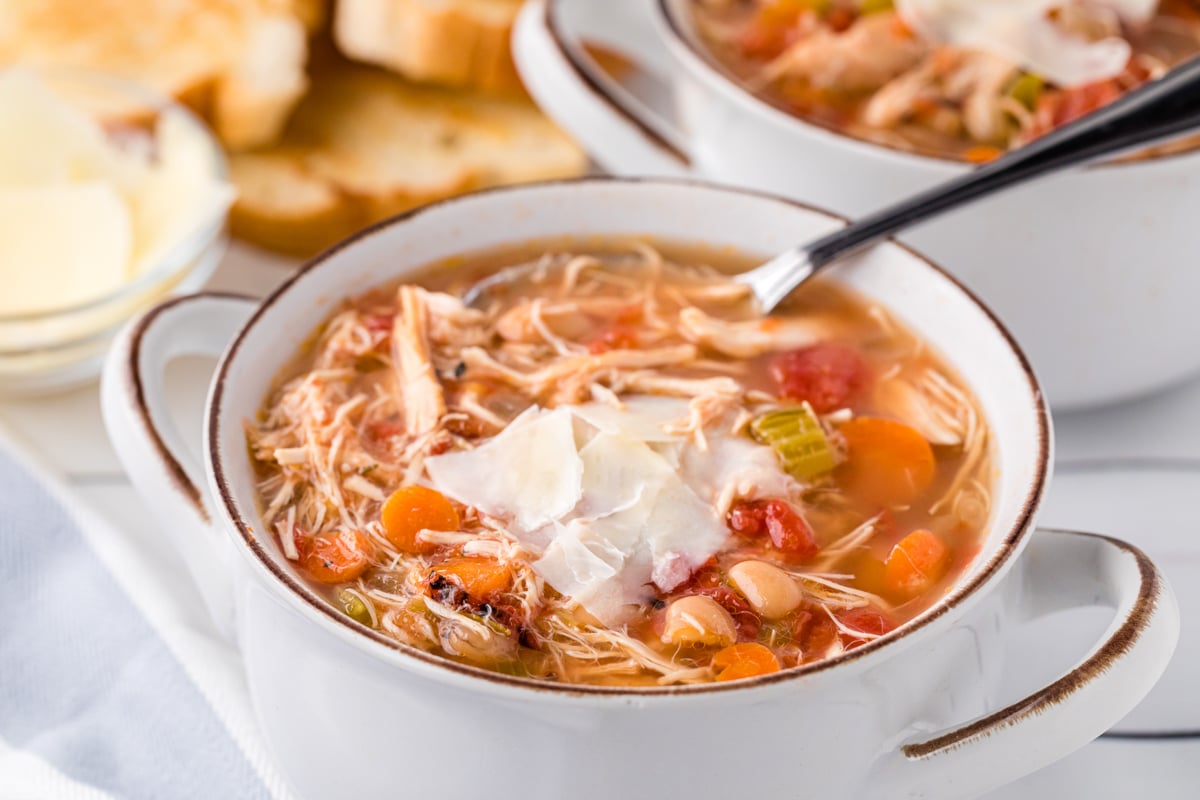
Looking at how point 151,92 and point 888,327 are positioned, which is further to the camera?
point 151,92

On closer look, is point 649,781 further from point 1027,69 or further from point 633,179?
point 1027,69

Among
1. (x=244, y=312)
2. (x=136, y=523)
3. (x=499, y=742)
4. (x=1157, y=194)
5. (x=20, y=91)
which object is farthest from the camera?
(x=20, y=91)

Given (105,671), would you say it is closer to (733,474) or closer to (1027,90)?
(733,474)

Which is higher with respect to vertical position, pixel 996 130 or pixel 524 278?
pixel 996 130

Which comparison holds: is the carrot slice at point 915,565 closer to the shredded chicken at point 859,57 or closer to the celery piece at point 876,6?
the shredded chicken at point 859,57

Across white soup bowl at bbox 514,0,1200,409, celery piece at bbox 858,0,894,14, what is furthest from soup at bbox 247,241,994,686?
celery piece at bbox 858,0,894,14

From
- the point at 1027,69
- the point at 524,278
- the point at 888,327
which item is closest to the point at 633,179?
the point at 524,278

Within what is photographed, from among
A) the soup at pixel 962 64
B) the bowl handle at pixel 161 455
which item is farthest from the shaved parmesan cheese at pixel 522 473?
the soup at pixel 962 64

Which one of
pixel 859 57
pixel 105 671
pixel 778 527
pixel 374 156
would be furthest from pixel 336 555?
pixel 374 156
